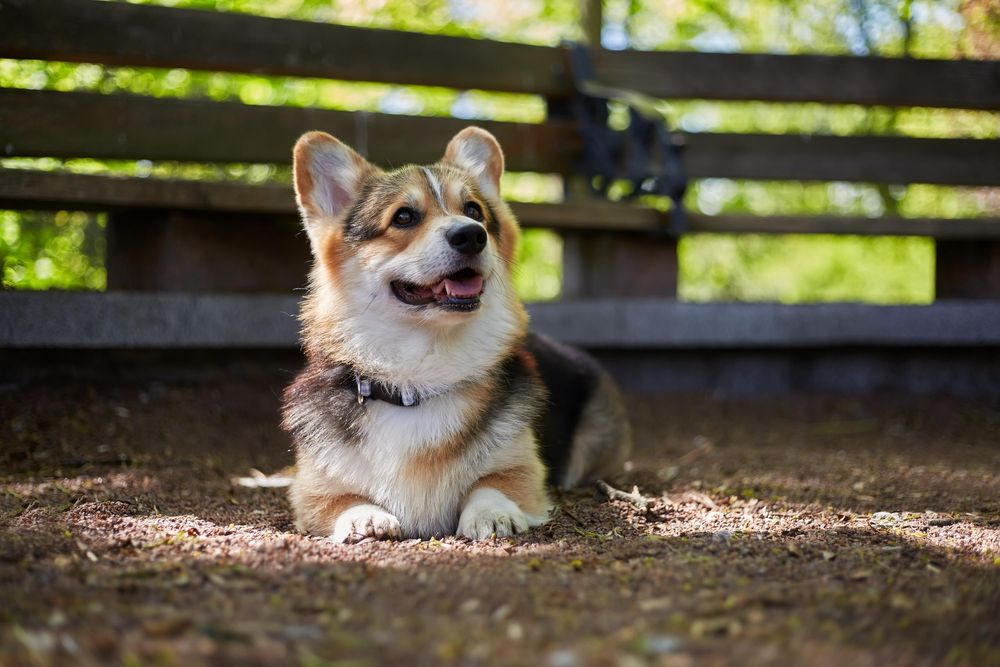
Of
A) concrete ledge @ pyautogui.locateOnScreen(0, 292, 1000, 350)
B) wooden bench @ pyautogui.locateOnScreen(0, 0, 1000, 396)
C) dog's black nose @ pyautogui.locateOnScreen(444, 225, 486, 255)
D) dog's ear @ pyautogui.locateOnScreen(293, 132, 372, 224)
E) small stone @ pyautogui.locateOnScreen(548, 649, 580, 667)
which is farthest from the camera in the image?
wooden bench @ pyautogui.locateOnScreen(0, 0, 1000, 396)

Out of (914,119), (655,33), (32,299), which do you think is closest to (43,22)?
(32,299)

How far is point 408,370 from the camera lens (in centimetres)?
321

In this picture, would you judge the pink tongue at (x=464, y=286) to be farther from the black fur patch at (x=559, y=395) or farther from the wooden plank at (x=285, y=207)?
the wooden plank at (x=285, y=207)

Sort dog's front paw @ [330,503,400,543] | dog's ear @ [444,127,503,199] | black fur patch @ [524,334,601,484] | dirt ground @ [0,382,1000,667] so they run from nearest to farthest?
dirt ground @ [0,382,1000,667]
dog's front paw @ [330,503,400,543]
black fur patch @ [524,334,601,484]
dog's ear @ [444,127,503,199]

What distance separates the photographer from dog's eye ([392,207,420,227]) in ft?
11.0

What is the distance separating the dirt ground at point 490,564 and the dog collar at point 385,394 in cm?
52

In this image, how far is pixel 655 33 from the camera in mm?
10680

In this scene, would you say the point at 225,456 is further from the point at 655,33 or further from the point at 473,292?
the point at 655,33

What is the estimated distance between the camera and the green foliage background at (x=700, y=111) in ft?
22.5

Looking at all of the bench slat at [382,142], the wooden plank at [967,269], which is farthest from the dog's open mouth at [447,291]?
the wooden plank at [967,269]

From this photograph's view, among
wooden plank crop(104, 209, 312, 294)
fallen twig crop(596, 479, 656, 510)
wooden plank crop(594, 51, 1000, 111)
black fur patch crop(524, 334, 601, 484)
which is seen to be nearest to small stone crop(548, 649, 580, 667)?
fallen twig crop(596, 479, 656, 510)

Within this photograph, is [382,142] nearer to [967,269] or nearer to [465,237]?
[465,237]

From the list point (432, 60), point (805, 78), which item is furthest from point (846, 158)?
point (432, 60)

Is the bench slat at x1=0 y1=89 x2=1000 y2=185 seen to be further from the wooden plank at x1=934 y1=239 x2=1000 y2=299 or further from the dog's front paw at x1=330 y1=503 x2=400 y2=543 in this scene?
the dog's front paw at x1=330 y1=503 x2=400 y2=543
